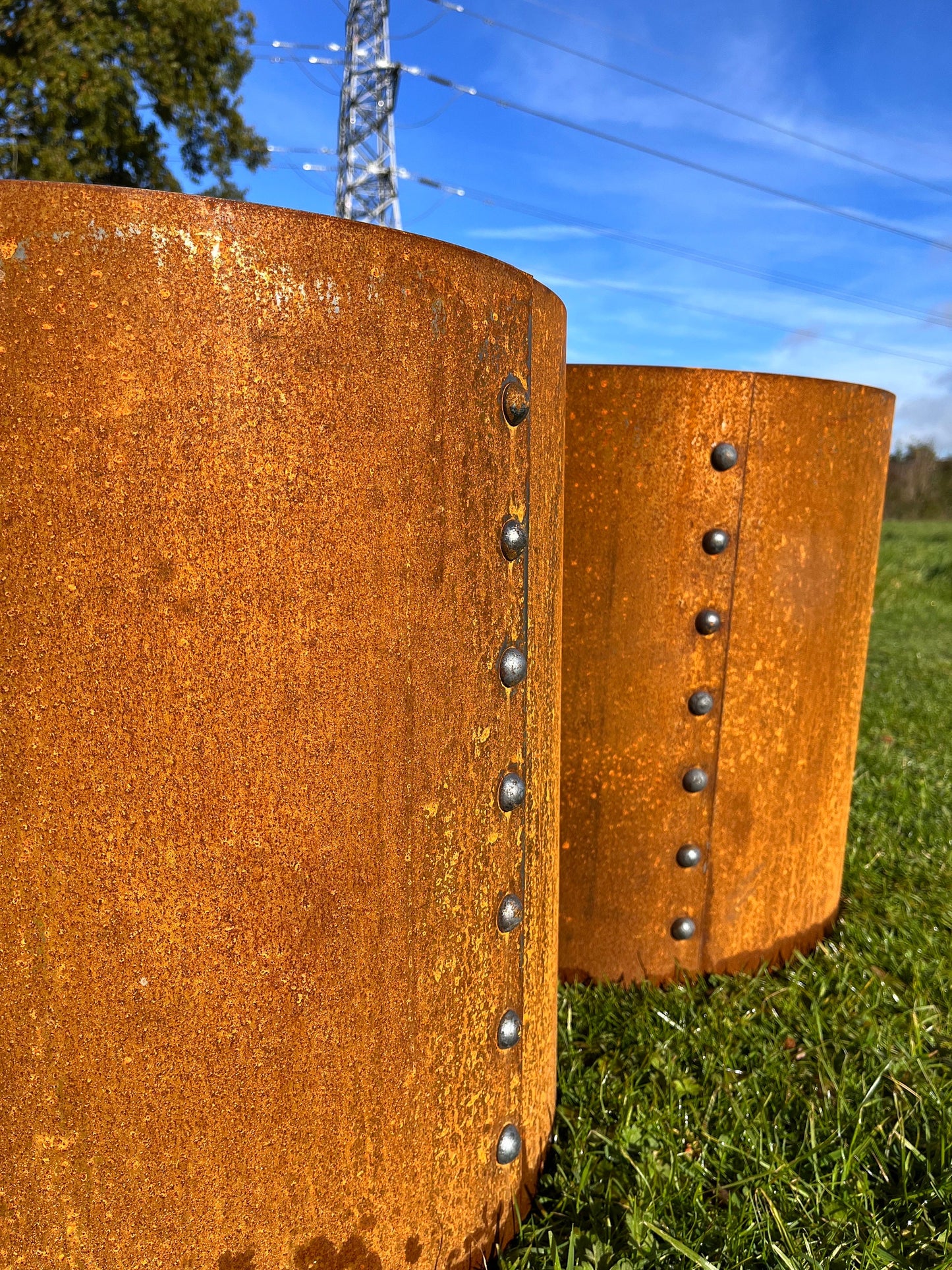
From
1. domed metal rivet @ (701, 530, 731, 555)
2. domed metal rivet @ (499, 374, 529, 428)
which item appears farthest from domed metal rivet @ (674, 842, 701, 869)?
domed metal rivet @ (499, 374, 529, 428)

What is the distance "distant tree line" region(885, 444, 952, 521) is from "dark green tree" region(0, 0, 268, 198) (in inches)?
1155

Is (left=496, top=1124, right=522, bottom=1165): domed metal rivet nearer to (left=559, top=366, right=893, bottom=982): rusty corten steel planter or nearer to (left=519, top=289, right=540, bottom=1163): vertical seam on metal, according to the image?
(left=519, top=289, right=540, bottom=1163): vertical seam on metal

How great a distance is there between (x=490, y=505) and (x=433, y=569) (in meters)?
0.14

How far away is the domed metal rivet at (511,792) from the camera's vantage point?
133cm

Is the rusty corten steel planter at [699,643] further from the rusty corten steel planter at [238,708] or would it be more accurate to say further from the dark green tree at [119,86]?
the dark green tree at [119,86]

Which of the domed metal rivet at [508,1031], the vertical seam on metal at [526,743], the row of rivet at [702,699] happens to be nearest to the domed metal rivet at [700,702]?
the row of rivet at [702,699]

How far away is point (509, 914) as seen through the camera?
4.51ft

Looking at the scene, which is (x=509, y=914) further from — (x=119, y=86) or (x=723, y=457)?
(x=119, y=86)

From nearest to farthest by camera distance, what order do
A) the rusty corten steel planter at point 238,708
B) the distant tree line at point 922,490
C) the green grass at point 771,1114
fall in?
1. the rusty corten steel planter at point 238,708
2. the green grass at point 771,1114
3. the distant tree line at point 922,490

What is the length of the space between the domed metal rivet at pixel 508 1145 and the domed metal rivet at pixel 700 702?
1.01m

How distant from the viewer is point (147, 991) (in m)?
1.07

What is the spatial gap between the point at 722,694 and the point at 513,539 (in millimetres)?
1076

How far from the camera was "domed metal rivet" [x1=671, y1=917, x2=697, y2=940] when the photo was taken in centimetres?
228

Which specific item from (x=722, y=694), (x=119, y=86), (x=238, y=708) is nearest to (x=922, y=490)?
(x=119, y=86)
